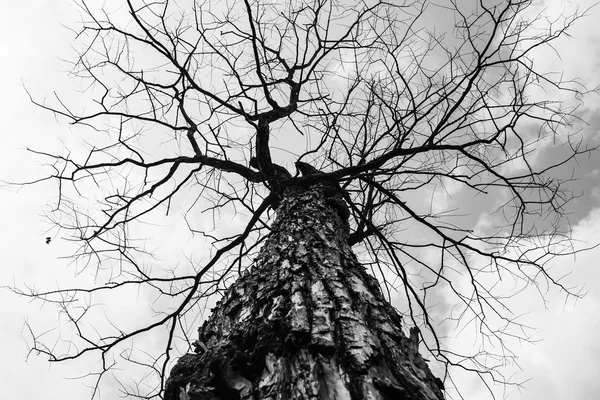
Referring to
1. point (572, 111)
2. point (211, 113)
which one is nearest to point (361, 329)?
point (572, 111)

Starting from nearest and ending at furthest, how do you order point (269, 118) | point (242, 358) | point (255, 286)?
point (242, 358)
point (255, 286)
point (269, 118)

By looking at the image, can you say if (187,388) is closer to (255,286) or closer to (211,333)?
(211,333)

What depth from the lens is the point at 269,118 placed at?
3572 mm

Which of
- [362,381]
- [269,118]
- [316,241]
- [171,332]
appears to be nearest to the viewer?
[362,381]

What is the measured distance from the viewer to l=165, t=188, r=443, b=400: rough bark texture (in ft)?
3.08

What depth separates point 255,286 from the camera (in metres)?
1.60

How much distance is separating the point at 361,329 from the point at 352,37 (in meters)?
2.87

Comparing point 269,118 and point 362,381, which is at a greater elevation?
point 269,118

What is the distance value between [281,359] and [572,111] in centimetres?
257

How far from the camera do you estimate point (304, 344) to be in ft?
3.50

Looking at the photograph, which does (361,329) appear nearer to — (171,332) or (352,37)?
(171,332)

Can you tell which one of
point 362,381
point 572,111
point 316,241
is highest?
point 572,111

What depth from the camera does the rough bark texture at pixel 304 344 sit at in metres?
0.94

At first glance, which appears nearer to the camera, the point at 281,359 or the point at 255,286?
the point at 281,359
